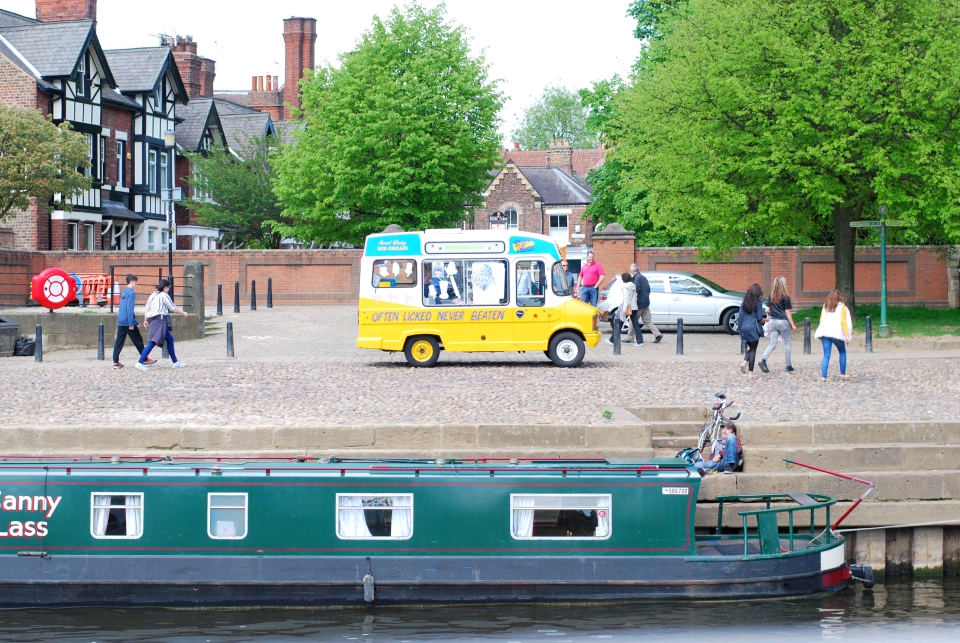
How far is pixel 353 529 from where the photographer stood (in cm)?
1286

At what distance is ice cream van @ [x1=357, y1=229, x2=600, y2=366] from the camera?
2181 cm

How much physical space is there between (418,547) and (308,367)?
993cm

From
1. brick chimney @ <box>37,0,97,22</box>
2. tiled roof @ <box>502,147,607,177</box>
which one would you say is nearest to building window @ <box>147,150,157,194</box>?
brick chimney @ <box>37,0,97,22</box>

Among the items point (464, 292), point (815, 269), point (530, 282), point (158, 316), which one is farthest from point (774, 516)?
point (815, 269)

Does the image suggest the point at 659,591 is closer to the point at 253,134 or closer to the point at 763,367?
the point at 763,367

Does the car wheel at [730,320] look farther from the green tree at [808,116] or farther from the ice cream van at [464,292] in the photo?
the ice cream van at [464,292]

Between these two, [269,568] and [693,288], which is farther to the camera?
[693,288]

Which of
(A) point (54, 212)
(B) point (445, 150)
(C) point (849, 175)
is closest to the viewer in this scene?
(C) point (849, 175)

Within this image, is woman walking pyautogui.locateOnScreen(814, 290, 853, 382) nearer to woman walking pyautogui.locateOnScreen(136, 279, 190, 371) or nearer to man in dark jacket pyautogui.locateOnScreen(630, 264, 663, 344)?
man in dark jacket pyautogui.locateOnScreen(630, 264, 663, 344)

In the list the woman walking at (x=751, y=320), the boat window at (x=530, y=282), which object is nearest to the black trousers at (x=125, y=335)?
the boat window at (x=530, y=282)

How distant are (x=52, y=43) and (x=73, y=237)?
26.0ft

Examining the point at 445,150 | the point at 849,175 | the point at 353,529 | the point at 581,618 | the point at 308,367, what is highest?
the point at 445,150

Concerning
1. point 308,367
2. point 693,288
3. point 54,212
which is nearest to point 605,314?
point 693,288

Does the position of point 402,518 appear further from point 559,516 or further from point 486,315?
point 486,315
